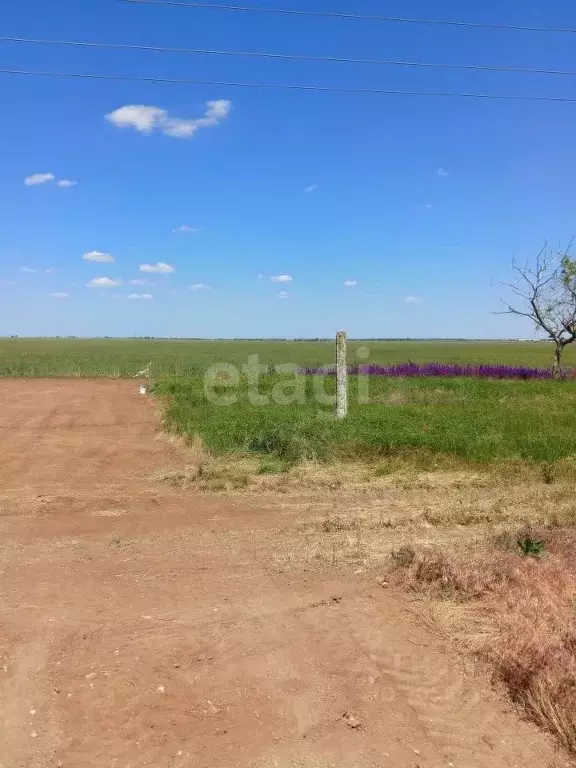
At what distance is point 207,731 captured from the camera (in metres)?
2.97

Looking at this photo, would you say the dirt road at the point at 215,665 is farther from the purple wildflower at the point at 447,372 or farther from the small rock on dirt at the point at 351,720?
the purple wildflower at the point at 447,372

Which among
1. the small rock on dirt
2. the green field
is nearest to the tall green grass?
the green field

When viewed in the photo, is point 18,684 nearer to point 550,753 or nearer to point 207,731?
point 207,731

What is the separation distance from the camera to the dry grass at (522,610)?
10.4 ft

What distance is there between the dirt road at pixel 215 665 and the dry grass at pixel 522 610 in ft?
Result: 0.58

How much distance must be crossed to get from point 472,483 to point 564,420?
198 inches

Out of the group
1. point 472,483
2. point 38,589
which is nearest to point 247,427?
point 472,483

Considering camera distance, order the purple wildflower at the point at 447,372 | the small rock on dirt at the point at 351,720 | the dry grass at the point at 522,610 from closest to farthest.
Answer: the small rock on dirt at the point at 351,720
the dry grass at the point at 522,610
the purple wildflower at the point at 447,372

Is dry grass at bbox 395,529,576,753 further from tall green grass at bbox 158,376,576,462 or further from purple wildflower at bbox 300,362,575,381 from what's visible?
purple wildflower at bbox 300,362,575,381

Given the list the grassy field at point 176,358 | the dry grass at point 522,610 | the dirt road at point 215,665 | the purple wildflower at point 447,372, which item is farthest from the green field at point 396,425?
the grassy field at point 176,358

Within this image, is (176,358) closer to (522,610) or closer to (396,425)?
(396,425)

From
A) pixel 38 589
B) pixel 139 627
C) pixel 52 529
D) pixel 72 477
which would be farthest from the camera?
pixel 72 477

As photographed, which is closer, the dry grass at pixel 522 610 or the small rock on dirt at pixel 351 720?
the small rock on dirt at pixel 351 720

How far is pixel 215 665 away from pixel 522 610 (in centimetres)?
221
